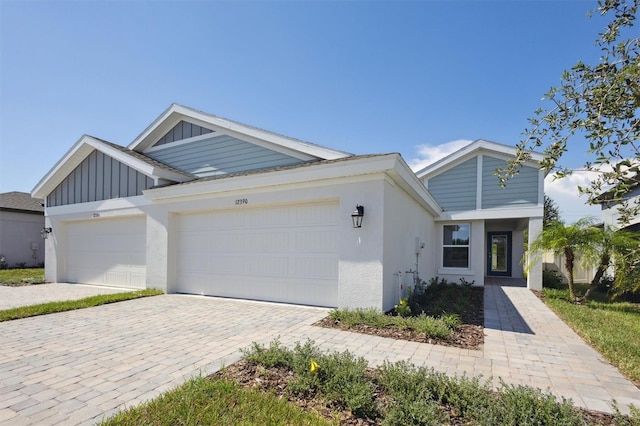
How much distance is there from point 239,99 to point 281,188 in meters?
4.13

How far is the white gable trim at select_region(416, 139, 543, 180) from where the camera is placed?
1203 centimetres

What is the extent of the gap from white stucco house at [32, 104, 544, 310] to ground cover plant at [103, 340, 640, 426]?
3.05m

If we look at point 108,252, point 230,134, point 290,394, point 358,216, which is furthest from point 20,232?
point 290,394

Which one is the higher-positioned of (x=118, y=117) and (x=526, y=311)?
(x=118, y=117)

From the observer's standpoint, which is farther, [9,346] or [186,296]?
[186,296]

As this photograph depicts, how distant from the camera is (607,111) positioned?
274 cm

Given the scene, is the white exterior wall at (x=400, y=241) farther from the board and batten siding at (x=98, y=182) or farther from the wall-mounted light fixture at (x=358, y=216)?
the board and batten siding at (x=98, y=182)

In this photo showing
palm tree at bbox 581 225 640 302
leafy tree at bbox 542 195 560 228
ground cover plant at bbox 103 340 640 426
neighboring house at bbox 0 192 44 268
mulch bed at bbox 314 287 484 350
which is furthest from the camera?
leafy tree at bbox 542 195 560 228

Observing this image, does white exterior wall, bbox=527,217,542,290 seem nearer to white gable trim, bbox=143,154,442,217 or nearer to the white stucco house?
the white stucco house

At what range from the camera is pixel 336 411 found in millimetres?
2975

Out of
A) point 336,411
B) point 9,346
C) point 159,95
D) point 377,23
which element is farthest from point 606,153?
point 159,95

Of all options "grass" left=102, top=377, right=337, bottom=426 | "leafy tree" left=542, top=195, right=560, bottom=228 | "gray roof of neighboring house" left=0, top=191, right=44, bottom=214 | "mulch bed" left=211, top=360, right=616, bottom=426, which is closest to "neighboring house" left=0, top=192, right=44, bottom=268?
"gray roof of neighboring house" left=0, top=191, right=44, bottom=214

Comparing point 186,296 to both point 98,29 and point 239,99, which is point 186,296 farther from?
point 98,29

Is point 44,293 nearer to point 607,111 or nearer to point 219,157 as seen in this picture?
point 219,157
